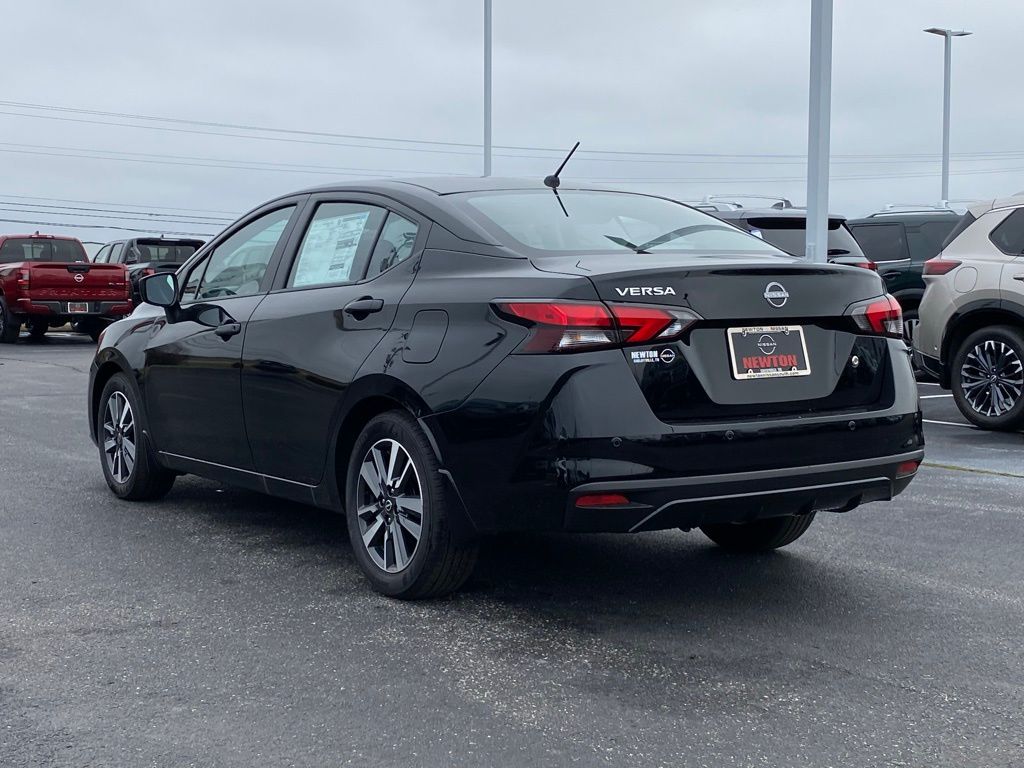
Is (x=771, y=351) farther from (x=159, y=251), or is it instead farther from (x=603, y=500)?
(x=159, y=251)

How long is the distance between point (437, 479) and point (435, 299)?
0.66 m

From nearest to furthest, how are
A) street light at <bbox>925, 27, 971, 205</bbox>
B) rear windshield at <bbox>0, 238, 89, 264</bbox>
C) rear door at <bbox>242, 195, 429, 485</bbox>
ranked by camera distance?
rear door at <bbox>242, 195, 429, 485</bbox>, rear windshield at <bbox>0, 238, 89, 264</bbox>, street light at <bbox>925, 27, 971, 205</bbox>

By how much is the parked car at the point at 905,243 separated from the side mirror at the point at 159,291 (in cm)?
1146

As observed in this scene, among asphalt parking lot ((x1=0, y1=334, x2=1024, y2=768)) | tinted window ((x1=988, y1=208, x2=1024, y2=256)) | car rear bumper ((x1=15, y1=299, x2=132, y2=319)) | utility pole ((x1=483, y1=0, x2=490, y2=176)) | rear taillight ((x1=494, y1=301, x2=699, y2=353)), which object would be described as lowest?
asphalt parking lot ((x1=0, y1=334, x2=1024, y2=768))

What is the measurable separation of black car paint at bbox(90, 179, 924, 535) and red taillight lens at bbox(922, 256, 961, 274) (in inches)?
247

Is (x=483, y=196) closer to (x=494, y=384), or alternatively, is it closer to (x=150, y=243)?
(x=494, y=384)

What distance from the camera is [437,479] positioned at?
4.80 meters

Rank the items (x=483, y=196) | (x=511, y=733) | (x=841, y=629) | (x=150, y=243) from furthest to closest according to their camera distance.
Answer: (x=150, y=243) < (x=483, y=196) < (x=841, y=629) < (x=511, y=733)

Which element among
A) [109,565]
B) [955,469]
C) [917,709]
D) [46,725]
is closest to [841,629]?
[917,709]

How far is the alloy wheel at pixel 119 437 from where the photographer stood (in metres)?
7.18

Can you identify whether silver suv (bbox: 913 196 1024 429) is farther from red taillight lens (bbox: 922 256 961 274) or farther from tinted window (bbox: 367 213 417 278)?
tinted window (bbox: 367 213 417 278)

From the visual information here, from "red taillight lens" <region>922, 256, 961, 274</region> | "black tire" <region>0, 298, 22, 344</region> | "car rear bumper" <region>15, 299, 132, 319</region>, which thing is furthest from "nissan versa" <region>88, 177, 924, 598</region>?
"black tire" <region>0, 298, 22, 344</region>

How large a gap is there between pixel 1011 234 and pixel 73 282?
16.7 m

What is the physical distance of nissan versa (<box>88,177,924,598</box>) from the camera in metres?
4.44
